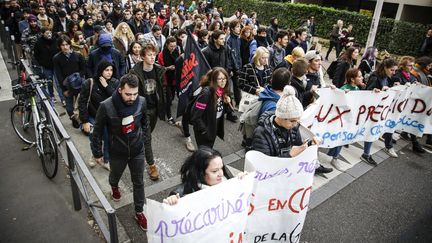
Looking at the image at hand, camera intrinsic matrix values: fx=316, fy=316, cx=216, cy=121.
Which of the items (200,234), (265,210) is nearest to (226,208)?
(200,234)

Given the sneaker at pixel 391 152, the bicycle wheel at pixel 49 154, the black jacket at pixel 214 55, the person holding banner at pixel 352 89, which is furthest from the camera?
the black jacket at pixel 214 55

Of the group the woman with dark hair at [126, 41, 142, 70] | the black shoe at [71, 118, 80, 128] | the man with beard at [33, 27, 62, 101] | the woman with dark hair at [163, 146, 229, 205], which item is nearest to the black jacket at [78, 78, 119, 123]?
the woman with dark hair at [126, 41, 142, 70]

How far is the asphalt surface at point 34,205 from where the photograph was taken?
12.1 ft

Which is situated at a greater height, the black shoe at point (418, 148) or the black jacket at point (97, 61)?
the black jacket at point (97, 61)

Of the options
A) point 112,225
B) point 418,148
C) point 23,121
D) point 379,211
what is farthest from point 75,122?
point 418,148

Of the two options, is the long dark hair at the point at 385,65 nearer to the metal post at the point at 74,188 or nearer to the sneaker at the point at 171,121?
the sneaker at the point at 171,121

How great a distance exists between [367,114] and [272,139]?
2.96m

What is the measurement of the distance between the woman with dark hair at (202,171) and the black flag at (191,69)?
10.1ft

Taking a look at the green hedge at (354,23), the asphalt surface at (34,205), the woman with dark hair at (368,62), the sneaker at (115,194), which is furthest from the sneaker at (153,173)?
the green hedge at (354,23)

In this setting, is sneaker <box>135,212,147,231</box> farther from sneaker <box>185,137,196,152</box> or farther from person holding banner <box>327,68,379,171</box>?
person holding banner <box>327,68,379,171</box>

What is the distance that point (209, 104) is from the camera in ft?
14.5

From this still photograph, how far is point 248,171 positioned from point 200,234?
25.8 inches

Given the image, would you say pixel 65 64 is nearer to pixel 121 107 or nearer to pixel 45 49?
pixel 45 49

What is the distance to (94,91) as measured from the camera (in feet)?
14.4
